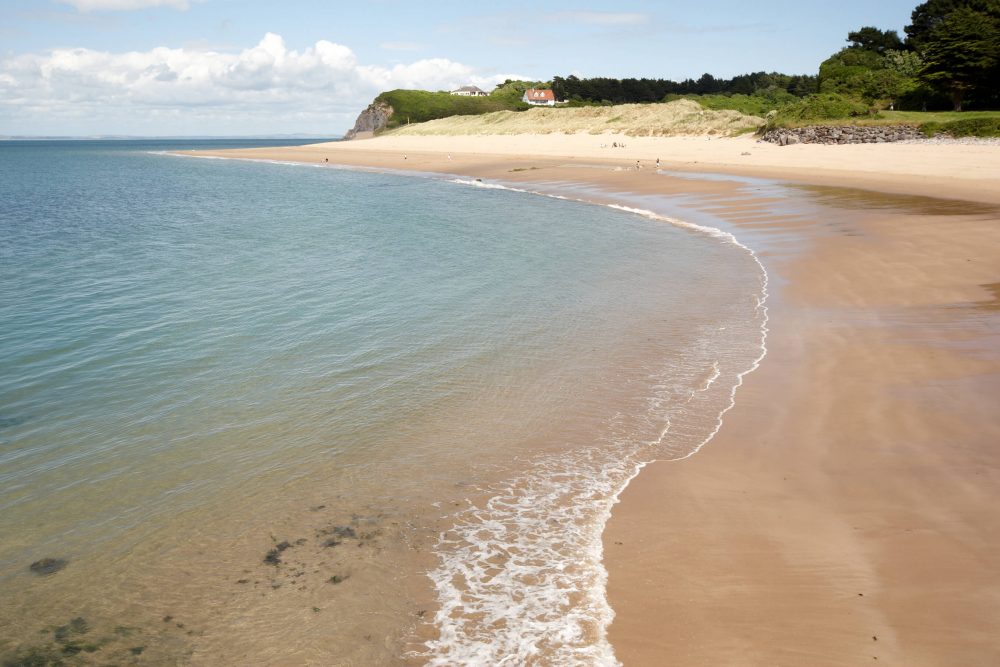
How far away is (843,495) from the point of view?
5652 mm

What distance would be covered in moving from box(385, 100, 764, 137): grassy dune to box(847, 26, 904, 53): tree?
2239cm

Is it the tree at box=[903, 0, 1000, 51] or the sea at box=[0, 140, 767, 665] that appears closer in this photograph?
the sea at box=[0, 140, 767, 665]

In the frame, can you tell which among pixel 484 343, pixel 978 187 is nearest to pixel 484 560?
pixel 484 343

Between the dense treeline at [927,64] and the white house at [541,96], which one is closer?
the dense treeline at [927,64]

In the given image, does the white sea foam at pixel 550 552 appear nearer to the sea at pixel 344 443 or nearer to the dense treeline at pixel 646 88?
the sea at pixel 344 443

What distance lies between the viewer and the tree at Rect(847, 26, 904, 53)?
2724 inches

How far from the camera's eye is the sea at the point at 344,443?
4.48 metres

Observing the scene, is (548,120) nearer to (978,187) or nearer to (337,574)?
(978,187)

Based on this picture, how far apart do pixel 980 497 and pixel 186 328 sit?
37.1 ft

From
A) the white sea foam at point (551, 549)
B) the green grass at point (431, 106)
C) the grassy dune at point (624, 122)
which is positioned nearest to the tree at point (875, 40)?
the grassy dune at point (624, 122)

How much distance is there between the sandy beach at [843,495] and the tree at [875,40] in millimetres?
67151

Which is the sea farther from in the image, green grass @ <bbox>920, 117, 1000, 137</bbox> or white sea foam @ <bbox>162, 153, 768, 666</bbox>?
green grass @ <bbox>920, 117, 1000, 137</bbox>

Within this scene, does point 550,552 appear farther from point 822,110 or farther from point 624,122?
point 624,122

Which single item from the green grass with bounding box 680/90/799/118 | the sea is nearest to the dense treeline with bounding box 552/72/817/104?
the green grass with bounding box 680/90/799/118
